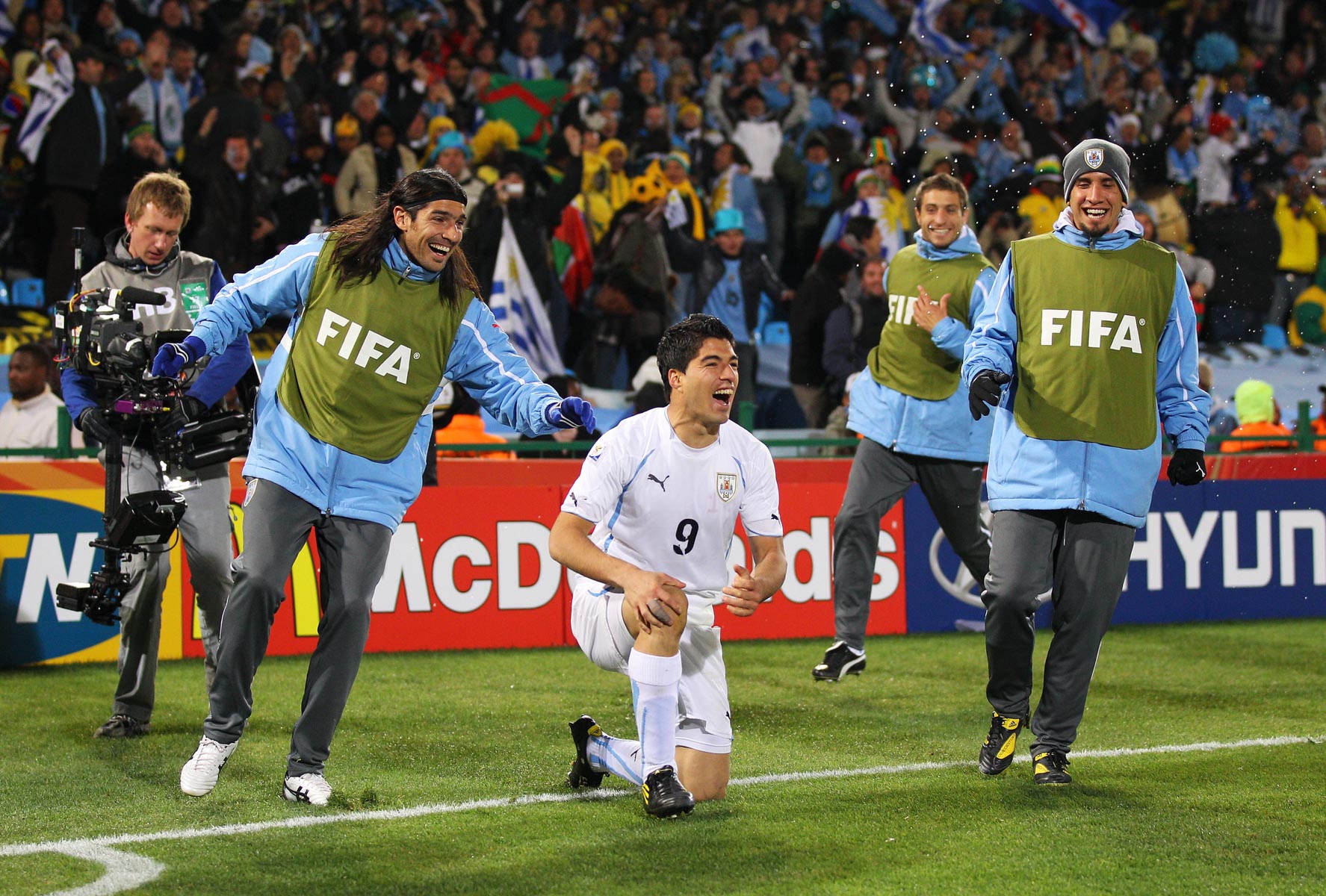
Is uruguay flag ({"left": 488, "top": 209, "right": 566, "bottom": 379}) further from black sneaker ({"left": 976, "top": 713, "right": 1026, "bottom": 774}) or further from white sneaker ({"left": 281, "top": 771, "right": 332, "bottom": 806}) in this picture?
white sneaker ({"left": 281, "top": 771, "right": 332, "bottom": 806})

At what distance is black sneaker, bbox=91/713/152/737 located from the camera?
613cm

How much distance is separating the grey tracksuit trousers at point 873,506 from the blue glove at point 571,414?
2.81 metres

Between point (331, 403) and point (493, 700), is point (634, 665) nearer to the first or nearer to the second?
point (331, 403)

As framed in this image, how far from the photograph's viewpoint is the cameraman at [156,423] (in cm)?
585

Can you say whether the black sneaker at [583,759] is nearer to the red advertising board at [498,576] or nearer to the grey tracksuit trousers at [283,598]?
the grey tracksuit trousers at [283,598]

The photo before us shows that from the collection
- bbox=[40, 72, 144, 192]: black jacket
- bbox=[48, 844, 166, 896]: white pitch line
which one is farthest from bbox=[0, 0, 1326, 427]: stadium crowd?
bbox=[48, 844, 166, 896]: white pitch line

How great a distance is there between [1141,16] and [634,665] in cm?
1755

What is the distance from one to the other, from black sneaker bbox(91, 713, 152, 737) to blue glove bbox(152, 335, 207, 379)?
196cm

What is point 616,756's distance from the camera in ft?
16.1

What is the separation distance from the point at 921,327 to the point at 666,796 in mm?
3425

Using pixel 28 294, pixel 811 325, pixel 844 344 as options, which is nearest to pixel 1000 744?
pixel 844 344

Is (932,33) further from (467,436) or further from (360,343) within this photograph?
(360,343)

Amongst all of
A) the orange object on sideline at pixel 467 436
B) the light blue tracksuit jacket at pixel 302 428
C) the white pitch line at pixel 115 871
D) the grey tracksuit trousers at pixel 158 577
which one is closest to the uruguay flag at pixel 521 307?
the orange object on sideline at pixel 467 436

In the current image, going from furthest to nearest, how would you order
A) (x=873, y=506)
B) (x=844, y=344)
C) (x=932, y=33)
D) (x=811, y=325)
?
(x=932, y=33) < (x=811, y=325) < (x=844, y=344) < (x=873, y=506)
